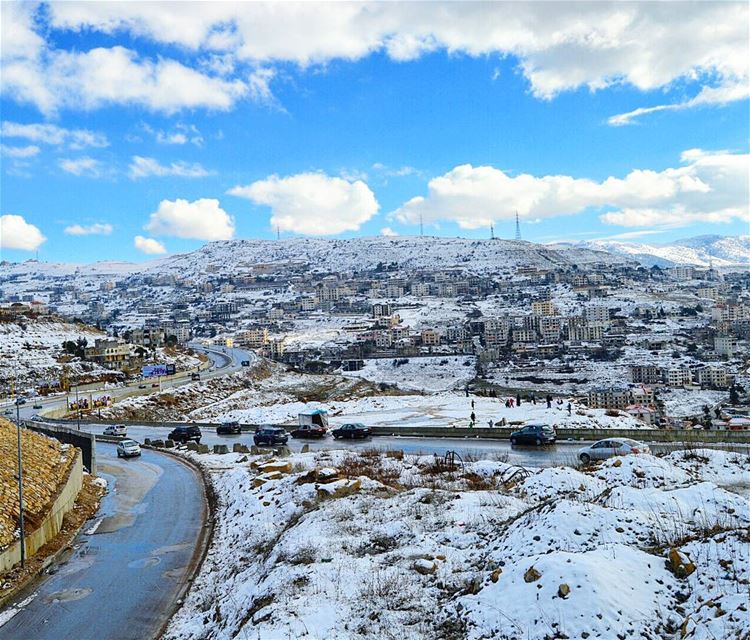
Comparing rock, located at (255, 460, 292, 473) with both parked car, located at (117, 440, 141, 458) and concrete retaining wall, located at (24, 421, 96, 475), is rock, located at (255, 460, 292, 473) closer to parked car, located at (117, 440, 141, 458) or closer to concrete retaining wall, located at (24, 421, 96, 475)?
concrete retaining wall, located at (24, 421, 96, 475)

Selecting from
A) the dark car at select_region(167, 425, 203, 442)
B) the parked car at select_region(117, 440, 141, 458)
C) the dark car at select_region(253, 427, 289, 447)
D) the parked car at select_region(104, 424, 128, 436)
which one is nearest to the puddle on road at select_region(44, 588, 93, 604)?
the dark car at select_region(253, 427, 289, 447)

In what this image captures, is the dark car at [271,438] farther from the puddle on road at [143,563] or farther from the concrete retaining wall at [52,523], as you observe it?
the puddle on road at [143,563]

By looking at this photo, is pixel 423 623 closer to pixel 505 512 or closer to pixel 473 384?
pixel 505 512

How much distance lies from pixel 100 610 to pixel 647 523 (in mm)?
10876

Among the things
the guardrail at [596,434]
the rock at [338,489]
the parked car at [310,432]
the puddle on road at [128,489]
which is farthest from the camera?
the parked car at [310,432]

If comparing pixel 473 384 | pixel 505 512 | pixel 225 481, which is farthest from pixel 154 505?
pixel 473 384

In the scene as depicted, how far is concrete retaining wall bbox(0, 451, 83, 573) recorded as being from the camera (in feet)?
51.1

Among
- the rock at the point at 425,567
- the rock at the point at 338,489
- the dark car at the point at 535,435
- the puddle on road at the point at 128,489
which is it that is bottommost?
the puddle on road at the point at 128,489

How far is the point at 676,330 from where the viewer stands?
15588cm

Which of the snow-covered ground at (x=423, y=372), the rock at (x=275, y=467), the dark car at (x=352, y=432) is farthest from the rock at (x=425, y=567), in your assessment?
the snow-covered ground at (x=423, y=372)

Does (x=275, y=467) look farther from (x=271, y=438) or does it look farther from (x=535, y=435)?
(x=535, y=435)

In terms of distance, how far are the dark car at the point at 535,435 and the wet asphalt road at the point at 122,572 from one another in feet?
43.2

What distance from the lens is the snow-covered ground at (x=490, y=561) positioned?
7832mm

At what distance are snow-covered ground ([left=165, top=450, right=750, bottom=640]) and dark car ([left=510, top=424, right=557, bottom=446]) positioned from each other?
8.91m
